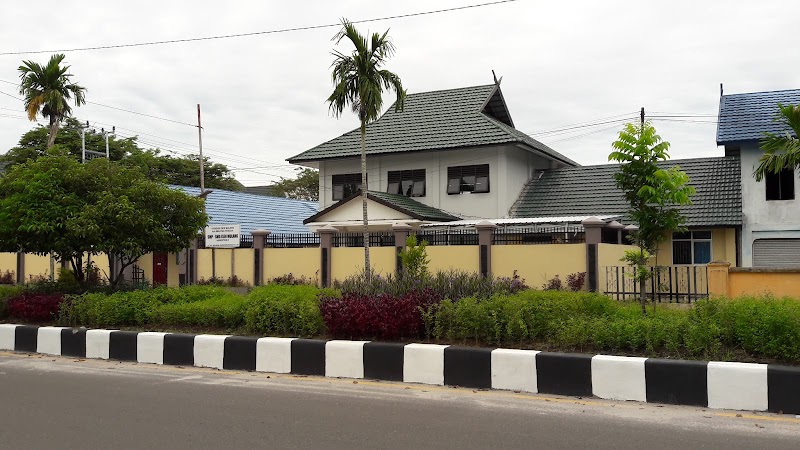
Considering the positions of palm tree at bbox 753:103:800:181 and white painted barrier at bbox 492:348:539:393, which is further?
palm tree at bbox 753:103:800:181

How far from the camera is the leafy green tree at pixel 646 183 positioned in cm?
996

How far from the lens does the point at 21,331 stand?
36.4 feet

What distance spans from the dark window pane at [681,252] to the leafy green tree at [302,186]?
41.6 m

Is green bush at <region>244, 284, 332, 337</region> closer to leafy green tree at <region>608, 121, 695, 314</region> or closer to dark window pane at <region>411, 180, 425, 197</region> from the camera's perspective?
leafy green tree at <region>608, 121, 695, 314</region>

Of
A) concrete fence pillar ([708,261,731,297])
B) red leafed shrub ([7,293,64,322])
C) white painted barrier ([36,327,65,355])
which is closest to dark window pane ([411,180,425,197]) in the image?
concrete fence pillar ([708,261,731,297])

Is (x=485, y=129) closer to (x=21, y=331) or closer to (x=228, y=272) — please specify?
(x=228, y=272)

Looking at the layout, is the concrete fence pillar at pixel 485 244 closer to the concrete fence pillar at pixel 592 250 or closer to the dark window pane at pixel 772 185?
the concrete fence pillar at pixel 592 250

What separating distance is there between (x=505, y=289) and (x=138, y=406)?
498 cm

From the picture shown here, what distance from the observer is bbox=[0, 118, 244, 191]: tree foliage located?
4559 centimetres

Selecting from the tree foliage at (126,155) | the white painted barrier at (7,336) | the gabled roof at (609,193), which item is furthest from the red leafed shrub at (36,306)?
the tree foliage at (126,155)

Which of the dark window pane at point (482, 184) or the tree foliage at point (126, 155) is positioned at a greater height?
the tree foliage at point (126, 155)

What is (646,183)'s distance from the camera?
10156mm

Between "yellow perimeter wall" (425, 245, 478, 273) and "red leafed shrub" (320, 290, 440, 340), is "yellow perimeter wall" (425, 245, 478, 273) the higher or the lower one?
the higher one

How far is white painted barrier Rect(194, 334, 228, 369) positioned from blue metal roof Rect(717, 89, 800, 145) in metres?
19.7
